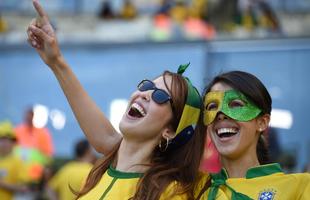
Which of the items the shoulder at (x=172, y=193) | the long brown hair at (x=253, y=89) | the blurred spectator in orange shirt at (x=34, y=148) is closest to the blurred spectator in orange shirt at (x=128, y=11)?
the blurred spectator in orange shirt at (x=34, y=148)

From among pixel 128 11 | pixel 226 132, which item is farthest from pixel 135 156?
pixel 128 11

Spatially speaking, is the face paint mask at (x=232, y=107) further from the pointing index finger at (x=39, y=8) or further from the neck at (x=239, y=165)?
the pointing index finger at (x=39, y=8)

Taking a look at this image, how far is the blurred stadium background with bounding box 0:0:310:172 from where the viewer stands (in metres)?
9.23

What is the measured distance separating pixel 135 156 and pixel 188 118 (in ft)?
1.00

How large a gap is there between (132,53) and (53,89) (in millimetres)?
1177

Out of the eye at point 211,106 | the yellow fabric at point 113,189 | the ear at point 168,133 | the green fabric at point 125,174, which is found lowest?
the yellow fabric at point 113,189

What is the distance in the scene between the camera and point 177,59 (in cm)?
995

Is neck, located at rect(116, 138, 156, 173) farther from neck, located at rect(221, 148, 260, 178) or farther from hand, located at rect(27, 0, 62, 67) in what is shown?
hand, located at rect(27, 0, 62, 67)

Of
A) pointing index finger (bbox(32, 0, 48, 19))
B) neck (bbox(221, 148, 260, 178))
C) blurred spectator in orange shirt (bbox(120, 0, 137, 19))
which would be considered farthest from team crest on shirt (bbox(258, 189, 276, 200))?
blurred spectator in orange shirt (bbox(120, 0, 137, 19))

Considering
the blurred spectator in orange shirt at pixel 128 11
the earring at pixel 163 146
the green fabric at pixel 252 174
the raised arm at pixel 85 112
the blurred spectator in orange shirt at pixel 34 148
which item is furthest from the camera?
the blurred spectator in orange shirt at pixel 128 11

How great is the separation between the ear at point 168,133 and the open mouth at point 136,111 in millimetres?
134

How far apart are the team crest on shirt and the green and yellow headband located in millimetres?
444

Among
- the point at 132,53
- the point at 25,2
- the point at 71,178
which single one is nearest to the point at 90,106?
the point at 71,178

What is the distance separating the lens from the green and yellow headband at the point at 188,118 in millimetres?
3844
